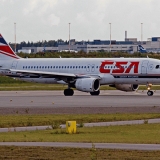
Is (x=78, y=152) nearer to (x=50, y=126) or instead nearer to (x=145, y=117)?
(x=50, y=126)

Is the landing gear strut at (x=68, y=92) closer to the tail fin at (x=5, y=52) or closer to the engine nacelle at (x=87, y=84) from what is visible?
the engine nacelle at (x=87, y=84)

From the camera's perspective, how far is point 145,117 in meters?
35.9

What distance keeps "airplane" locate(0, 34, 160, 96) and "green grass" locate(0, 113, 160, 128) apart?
20.0 m

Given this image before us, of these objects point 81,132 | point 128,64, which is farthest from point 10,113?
point 128,64

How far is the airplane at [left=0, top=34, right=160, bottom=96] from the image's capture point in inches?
2269

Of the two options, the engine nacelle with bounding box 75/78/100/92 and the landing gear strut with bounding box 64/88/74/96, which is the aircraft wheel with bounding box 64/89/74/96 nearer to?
the landing gear strut with bounding box 64/88/74/96

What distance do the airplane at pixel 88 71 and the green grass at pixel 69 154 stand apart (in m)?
35.2

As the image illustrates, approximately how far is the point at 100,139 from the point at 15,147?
3.65 meters

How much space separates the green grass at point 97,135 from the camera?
Answer: 25250 mm

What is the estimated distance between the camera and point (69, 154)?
21.5 meters

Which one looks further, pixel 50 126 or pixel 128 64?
pixel 128 64

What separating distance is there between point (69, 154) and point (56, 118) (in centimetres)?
1358

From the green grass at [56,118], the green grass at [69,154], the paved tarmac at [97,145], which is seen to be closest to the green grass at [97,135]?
the paved tarmac at [97,145]

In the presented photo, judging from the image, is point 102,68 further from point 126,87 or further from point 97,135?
point 97,135
